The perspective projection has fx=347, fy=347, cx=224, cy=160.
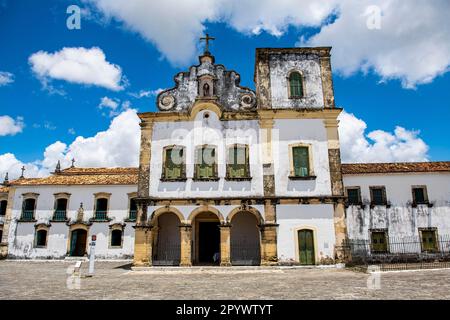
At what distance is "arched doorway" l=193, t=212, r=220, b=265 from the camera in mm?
19703

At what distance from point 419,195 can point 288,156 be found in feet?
33.1

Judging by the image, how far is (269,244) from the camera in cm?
1703

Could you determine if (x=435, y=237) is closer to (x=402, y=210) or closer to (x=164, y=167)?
(x=402, y=210)

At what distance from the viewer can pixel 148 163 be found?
18328mm

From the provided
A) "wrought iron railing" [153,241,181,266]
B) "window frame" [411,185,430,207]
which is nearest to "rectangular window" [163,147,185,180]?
"wrought iron railing" [153,241,181,266]

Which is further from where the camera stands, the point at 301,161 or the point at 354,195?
the point at 354,195

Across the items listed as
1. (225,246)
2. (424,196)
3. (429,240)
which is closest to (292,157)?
(225,246)

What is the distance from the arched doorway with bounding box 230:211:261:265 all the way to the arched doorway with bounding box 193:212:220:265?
1.14 metres

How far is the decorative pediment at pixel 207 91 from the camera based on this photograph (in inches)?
757

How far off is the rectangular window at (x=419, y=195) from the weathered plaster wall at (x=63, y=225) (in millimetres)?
19941

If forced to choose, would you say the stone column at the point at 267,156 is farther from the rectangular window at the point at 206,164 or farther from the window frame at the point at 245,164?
the rectangular window at the point at 206,164

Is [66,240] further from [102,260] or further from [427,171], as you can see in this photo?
[427,171]
